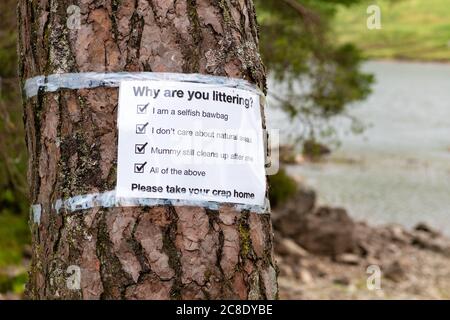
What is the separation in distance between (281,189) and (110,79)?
10922 mm

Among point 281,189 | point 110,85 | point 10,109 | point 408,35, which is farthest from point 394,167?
point 408,35

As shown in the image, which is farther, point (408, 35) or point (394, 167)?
point (408, 35)

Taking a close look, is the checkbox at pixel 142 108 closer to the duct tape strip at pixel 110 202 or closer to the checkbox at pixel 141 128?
the checkbox at pixel 141 128

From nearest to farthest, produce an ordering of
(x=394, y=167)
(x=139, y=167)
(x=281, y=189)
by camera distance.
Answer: (x=139, y=167) → (x=281, y=189) → (x=394, y=167)

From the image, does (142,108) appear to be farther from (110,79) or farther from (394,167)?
(394,167)

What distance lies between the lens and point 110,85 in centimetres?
202

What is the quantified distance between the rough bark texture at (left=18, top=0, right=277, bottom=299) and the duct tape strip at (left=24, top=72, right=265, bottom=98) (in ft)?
0.05

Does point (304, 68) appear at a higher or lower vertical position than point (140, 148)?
higher

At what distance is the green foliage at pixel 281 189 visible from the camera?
1246 cm

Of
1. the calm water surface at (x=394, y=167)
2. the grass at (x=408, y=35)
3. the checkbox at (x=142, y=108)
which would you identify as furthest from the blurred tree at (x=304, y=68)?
the grass at (x=408, y=35)

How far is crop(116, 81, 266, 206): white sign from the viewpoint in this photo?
1.96 meters

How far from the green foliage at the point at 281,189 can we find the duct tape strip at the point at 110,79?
33.8ft
